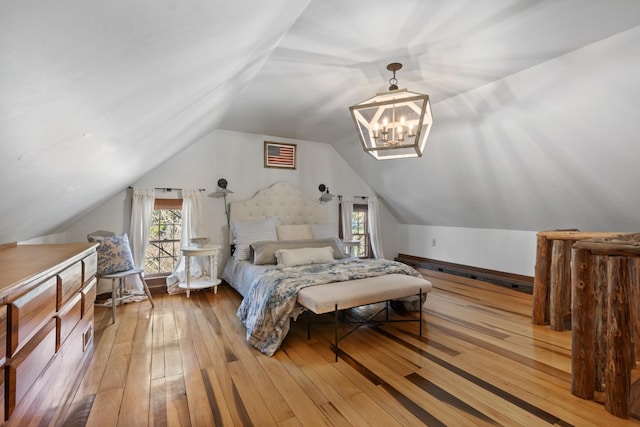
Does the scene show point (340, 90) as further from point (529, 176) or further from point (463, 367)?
point (463, 367)

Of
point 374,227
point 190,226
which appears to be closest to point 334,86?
point 190,226

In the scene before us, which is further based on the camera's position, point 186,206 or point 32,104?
point 186,206

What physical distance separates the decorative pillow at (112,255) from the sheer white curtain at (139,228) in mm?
472

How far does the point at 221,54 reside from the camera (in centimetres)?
165

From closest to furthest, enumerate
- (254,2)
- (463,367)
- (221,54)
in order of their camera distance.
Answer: (254,2) → (221,54) → (463,367)

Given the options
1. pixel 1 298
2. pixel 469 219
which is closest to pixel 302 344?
pixel 1 298

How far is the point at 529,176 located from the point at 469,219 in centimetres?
147

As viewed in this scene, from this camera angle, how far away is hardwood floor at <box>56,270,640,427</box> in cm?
170

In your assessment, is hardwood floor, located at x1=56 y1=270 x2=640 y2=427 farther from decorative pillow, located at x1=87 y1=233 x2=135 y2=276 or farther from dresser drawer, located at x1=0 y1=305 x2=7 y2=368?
dresser drawer, located at x1=0 y1=305 x2=7 y2=368

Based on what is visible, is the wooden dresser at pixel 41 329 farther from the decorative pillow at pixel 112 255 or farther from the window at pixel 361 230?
the window at pixel 361 230

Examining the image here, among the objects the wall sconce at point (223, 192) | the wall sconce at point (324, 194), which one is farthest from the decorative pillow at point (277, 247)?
the wall sconce at point (324, 194)

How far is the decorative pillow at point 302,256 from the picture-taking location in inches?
142

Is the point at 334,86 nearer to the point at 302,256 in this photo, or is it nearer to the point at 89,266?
the point at 302,256

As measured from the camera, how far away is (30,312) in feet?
4.35
